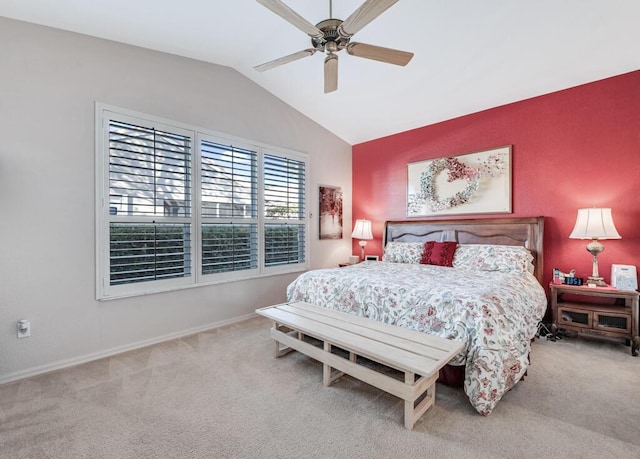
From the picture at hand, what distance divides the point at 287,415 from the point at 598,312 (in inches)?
122

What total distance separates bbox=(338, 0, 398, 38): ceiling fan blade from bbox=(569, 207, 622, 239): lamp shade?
115 inches

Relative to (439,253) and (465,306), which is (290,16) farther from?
(439,253)

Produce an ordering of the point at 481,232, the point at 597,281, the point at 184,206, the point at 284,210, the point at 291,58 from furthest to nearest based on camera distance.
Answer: the point at 284,210 → the point at 481,232 → the point at 184,206 → the point at 597,281 → the point at 291,58

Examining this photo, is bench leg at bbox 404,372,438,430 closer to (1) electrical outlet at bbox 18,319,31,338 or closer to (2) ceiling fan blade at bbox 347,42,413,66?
(2) ceiling fan blade at bbox 347,42,413,66

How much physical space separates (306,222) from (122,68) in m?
2.87

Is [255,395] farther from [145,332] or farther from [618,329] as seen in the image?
[618,329]

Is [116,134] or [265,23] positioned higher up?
[265,23]

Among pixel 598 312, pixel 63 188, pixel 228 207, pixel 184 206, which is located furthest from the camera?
pixel 228 207

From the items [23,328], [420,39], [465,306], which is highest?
[420,39]

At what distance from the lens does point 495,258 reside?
11.3 ft

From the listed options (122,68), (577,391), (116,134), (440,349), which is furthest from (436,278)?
(122,68)

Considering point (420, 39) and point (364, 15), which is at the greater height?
point (420, 39)

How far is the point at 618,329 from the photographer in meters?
2.85

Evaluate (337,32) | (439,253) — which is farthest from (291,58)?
(439,253)
